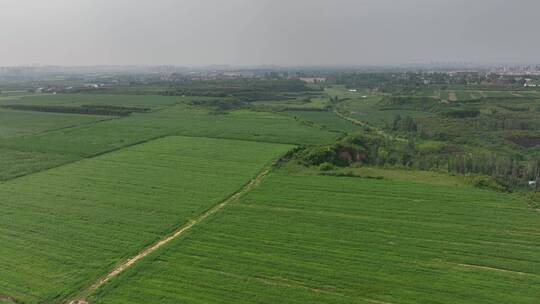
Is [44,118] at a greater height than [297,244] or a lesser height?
greater

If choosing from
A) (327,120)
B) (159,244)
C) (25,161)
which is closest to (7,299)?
(159,244)

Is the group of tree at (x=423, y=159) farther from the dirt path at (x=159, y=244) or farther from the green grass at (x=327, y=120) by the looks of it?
the green grass at (x=327, y=120)

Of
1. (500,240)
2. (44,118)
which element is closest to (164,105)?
(44,118)

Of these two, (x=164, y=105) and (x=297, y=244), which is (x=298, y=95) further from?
(x=297, y=244)

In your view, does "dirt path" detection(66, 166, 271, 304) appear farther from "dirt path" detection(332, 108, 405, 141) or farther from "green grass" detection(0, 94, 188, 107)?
"green grass" detection(0, 94, 188, 107)

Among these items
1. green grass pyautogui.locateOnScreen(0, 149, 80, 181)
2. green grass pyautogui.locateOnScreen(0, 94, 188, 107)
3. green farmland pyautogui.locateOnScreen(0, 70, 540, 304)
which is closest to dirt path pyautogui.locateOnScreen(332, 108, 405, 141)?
green farmland pyautogui.locateOnScreen(0, 70, 540, 304)
